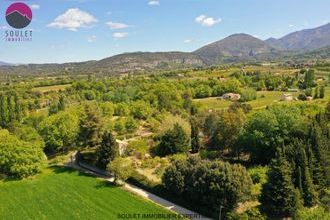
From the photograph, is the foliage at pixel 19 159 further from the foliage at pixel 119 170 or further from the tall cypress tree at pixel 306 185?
the tall cypress tree at pixel 306 185

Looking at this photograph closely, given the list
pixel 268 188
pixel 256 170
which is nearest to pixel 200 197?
pixel 268 188

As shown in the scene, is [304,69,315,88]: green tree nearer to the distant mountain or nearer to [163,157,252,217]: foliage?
[163,157,252,217]: foliage

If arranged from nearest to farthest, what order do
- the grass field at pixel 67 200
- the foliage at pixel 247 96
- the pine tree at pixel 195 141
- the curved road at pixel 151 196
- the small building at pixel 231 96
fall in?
the curved road at pixel 151 196, the grass field at pixel 67 200, the pine tree at pixel 195 141, the foliage at pixel 247 96, the small building at pixel 231 96

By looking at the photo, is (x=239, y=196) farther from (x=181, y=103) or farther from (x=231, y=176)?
(x=181, y=103)

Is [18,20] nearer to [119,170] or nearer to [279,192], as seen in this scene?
[119,170]

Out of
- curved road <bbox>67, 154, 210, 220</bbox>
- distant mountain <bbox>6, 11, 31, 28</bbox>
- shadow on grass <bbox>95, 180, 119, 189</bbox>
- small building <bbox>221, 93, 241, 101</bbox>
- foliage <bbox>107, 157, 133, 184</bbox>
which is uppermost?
distant mountain <bbox>6, 11, 31, 28</bbox>

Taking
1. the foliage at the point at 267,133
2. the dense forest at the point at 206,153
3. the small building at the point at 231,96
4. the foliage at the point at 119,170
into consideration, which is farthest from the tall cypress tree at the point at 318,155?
the small building at the point at 231,96

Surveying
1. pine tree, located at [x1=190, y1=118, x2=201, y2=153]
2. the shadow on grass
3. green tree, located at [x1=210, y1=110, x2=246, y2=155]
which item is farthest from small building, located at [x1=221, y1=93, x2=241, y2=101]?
the shadow on grass
